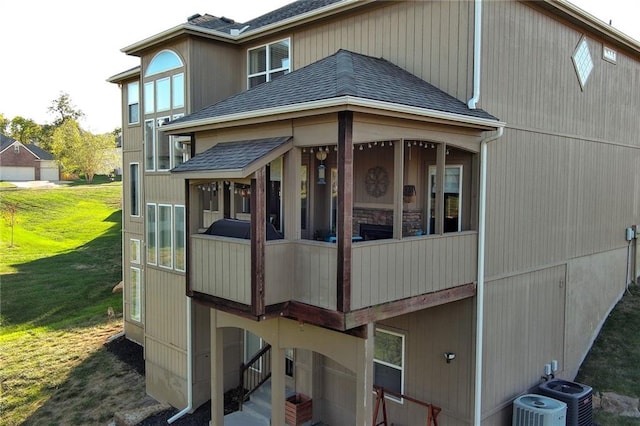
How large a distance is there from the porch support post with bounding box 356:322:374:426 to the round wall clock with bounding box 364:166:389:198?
3299 millimetres

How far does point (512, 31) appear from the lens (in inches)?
342

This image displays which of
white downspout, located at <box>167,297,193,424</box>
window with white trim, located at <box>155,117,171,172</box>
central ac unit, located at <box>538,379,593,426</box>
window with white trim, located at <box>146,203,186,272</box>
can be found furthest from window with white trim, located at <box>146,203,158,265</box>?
central ac unit, located at <box>538,379,593,426</box>

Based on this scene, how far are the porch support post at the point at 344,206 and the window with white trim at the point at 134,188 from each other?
1109 cm

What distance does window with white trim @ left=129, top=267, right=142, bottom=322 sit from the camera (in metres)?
16.1

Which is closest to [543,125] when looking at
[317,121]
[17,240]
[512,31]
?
[512,31]

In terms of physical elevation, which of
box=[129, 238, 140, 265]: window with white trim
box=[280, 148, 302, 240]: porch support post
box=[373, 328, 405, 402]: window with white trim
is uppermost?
box=[280, 148, 302, 240]: porch support post

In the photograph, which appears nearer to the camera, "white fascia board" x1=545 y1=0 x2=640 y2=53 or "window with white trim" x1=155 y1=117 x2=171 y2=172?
"white fascia board" x1=545 y1=0 x2=640 y2=53

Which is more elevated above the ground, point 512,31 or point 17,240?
point 512,31

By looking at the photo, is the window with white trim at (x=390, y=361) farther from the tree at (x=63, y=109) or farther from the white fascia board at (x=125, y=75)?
the tree at (x=63, y=109)

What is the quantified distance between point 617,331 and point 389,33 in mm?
8966

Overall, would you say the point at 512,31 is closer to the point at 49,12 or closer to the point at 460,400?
the point at 460,400

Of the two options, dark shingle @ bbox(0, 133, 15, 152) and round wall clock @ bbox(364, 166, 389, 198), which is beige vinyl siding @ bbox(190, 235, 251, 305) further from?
dark shingle @ bbox(0, 133, 15, 152)

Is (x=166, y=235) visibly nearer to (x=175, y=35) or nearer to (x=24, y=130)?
(x=175, y=35)

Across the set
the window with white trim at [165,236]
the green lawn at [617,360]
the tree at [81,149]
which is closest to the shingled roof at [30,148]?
the tree at [81,149]
